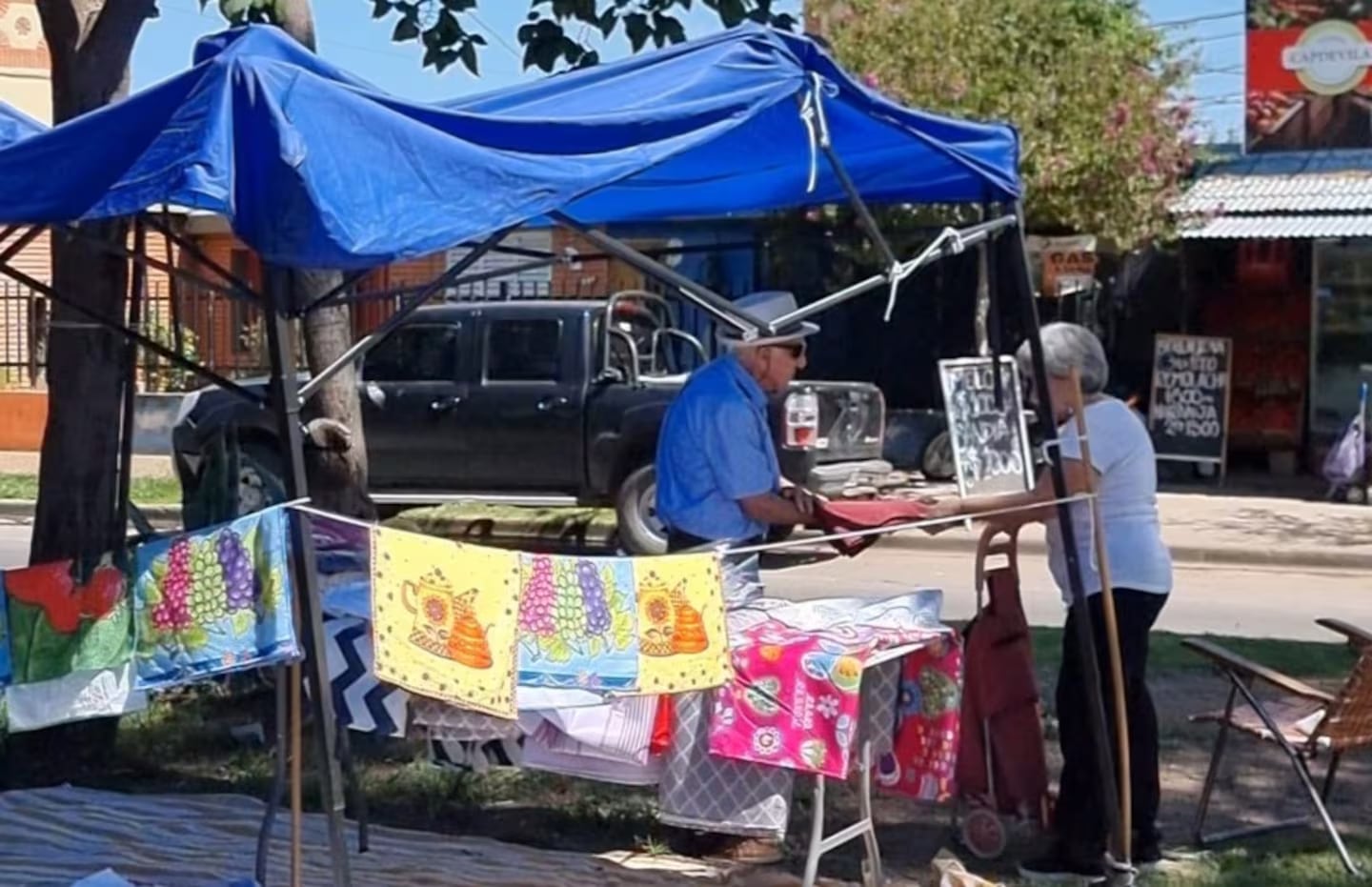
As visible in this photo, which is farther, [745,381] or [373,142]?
[745,381]

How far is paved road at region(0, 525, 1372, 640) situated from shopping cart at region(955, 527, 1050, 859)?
6019mm

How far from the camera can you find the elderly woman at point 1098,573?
252 inches

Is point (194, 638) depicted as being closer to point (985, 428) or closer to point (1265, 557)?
point (985, 428)

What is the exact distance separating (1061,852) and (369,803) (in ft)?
8.58

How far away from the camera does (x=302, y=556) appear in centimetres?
511

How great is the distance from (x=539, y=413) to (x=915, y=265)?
10270 millimetres

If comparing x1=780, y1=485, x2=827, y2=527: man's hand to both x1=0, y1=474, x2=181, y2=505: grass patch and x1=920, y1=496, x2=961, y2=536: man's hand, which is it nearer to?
x1=920, y1=496, x2=961, y2=536: man's hand

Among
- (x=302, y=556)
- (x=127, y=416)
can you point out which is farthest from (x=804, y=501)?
(x=127, y=416)

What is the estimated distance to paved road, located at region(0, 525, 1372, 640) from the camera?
13.2m

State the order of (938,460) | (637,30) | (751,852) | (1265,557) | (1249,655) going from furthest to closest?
(938,460), (1265,557), (1249,655), (637,30), (751,852)

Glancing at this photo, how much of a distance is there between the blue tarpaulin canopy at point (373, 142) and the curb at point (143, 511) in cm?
1304

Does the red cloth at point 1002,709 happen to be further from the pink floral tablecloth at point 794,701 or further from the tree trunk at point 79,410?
the tree trunk at point 79,410

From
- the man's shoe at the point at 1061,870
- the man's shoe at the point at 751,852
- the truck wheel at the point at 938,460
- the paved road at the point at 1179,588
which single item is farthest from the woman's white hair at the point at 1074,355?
the truck wheel at the point at 938,460

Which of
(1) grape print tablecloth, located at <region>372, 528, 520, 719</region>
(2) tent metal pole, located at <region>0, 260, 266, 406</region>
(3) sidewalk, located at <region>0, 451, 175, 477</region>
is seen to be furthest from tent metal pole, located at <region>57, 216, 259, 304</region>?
(3) sidewalk, located at <region>0, 451, 175, 477</region>
